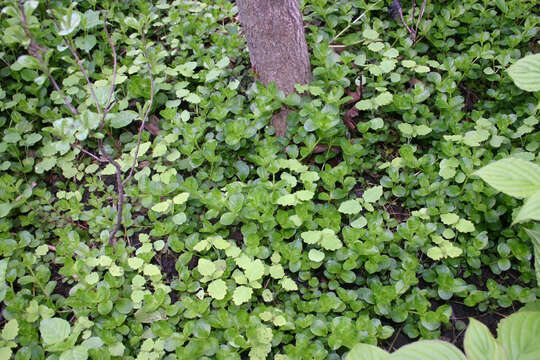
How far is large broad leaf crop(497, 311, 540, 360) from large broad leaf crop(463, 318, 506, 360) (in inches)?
2.0

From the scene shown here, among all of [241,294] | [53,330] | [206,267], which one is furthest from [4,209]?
[241,294]

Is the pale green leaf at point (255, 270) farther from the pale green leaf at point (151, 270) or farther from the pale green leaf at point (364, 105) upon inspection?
the pale green leaf at point (364, 105)

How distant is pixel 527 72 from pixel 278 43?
1.33 m

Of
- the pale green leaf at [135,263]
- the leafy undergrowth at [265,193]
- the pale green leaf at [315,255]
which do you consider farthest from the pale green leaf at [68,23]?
the pale green leaf at [315,255]

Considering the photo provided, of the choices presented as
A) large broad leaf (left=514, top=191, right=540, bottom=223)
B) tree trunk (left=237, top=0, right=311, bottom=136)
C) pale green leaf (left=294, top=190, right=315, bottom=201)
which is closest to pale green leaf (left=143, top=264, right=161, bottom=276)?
pale green leaf (left=294, top=190, right=315, bottom=201)

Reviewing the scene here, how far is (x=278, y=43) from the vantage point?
8.49ft

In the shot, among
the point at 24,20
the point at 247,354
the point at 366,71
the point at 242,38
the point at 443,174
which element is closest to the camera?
the point at 24,20

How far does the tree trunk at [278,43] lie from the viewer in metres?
2.50

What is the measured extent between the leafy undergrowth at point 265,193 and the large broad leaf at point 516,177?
0.61 meters

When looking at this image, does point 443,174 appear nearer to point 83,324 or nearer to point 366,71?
point 366,71

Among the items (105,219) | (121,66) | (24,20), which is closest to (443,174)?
(105,219)

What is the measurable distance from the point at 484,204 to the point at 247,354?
1427mm

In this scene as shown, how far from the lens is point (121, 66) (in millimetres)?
3273

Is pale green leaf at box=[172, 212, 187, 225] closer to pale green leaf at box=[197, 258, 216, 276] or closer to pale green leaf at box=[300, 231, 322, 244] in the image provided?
pale green leaf at box=[197, 258, 216, 276]
